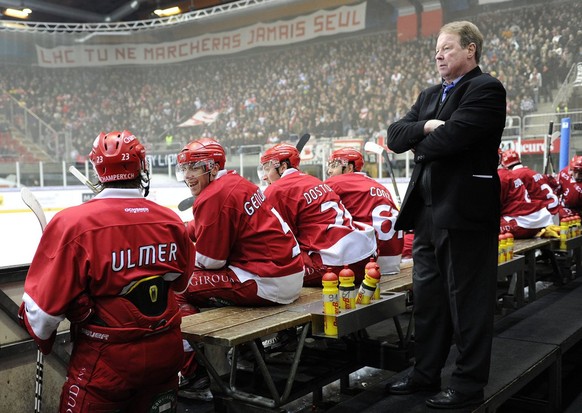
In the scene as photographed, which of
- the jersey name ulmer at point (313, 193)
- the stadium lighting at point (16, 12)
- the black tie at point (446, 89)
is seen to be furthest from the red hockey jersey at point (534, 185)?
the stadium lighting at point (16, 12)

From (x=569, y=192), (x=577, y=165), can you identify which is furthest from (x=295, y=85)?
(x=577, y=165)

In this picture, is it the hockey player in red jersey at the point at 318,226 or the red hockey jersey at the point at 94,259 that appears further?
the hockey player in red jersey at the point at 318,226

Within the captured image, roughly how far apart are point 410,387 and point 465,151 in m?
0.91

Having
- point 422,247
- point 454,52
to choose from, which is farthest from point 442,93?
point 422,247

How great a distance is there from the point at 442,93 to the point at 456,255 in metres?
0.59

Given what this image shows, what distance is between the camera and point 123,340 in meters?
1.82

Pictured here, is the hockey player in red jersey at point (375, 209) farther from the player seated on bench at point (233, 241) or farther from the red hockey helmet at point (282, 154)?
the player seated on bench at point (233, 241)

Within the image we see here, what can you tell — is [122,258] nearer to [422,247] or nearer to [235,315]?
[235,315]

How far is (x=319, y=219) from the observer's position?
128 inches

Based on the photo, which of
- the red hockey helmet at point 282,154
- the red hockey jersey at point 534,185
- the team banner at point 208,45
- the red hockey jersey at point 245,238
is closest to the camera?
the red hockey jersey at point 245,238

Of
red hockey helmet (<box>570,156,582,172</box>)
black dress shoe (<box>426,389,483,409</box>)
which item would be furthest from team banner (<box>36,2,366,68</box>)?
black dress shoe (<box>426,389,483,409</box>)

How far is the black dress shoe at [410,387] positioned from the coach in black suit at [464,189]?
17 cm

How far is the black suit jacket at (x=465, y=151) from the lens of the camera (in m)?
2.07

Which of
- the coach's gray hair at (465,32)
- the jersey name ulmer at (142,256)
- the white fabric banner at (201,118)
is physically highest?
the white fabric banner at (201,118)
